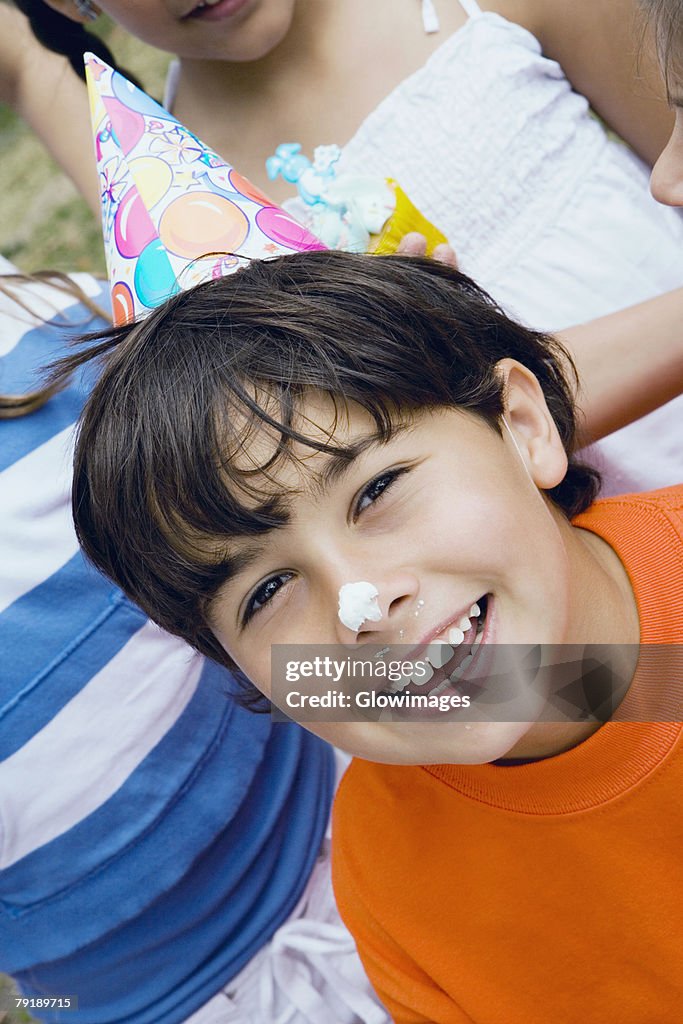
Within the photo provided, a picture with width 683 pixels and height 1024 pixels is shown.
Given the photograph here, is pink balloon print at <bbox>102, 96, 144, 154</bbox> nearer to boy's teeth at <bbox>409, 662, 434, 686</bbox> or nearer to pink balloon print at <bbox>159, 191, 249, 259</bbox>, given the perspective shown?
pink balloon print at <bbox>159, 191, 249, 259</bbox>

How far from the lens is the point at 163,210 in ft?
3.26

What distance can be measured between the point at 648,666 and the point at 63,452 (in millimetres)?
710

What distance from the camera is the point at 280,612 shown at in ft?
2.89

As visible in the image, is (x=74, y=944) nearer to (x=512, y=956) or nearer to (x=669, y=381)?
(x=512, y=956)

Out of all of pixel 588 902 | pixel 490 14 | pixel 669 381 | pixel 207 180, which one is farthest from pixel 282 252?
pixel 588 902

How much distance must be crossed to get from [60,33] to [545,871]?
142 cm

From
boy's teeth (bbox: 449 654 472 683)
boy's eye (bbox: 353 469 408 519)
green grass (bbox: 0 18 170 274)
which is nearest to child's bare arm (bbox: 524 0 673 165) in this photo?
boy's eye (bbox: 353 469 408 519)

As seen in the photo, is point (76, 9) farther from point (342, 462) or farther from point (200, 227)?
point (342, 462)

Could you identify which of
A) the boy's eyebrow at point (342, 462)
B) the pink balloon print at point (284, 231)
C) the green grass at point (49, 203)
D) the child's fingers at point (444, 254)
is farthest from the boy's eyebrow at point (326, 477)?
the green grass at point (49, 203)

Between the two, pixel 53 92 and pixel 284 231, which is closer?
pixel 284 231

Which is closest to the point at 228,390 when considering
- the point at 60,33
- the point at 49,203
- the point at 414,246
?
the point at 414,246

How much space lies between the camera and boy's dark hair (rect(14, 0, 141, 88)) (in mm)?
1526

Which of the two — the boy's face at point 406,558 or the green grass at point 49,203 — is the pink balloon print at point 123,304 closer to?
the boy's face at point 406,558

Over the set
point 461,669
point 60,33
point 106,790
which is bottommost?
point 106,790
